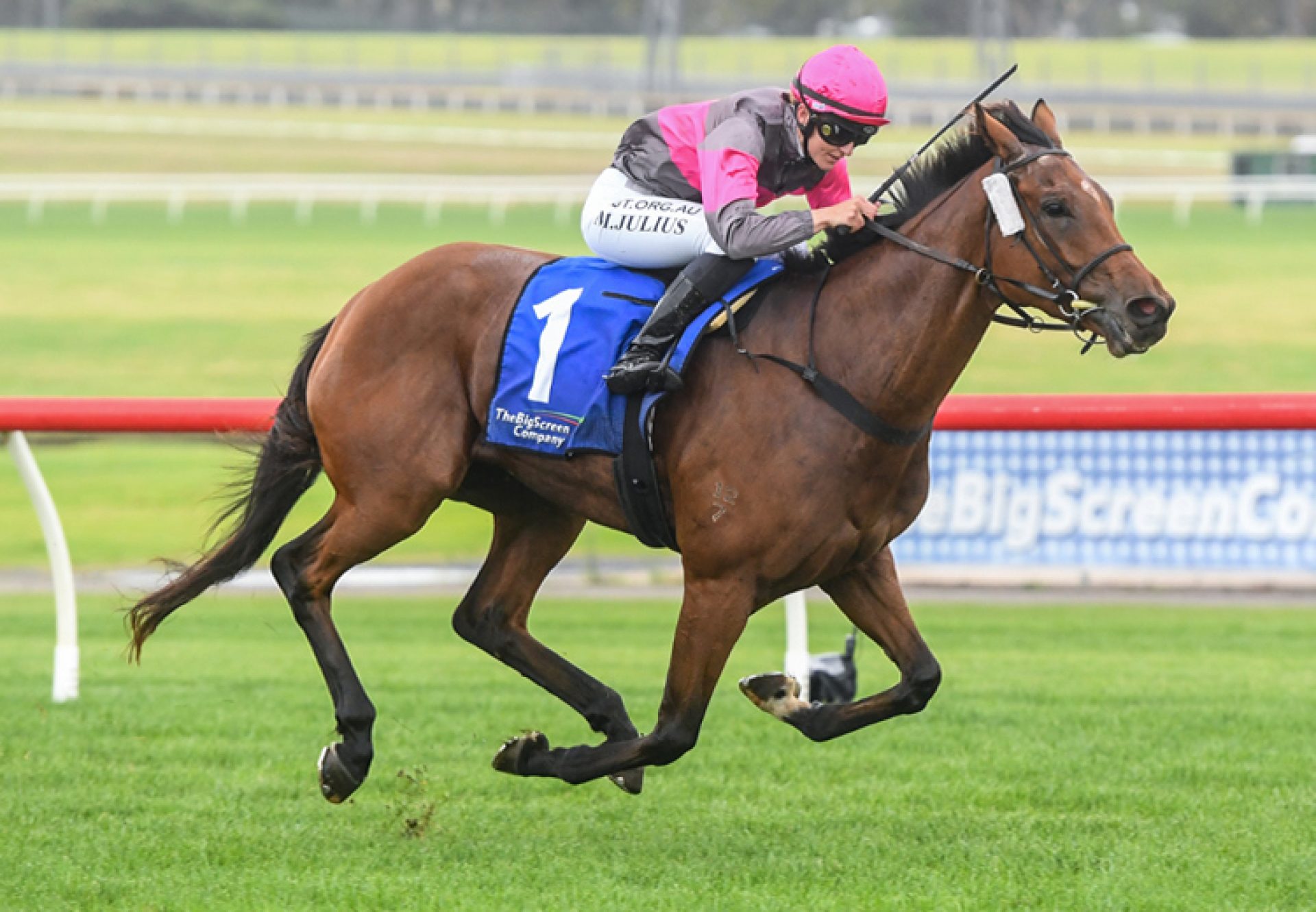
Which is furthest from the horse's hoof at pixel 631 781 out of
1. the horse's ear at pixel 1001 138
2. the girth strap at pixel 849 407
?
the horse's ear at pixel 1001 138

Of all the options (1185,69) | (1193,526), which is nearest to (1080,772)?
(1193,526)

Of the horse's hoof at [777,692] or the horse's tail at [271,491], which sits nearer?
the horse's hoof at [777,692]

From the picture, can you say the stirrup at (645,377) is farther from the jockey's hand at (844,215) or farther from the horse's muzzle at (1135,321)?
the horse's muzzle at (1135,321)

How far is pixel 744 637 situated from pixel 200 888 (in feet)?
15.7

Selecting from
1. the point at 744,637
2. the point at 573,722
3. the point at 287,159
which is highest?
the point at 573,722

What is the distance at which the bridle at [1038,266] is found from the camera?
395cm

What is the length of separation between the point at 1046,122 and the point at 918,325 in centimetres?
51

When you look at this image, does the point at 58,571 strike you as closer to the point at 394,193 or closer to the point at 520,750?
the point at 520,750

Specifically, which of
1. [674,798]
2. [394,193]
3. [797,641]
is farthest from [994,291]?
[394,193]

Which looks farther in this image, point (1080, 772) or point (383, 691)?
point (383, 691)

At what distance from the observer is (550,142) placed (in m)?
35.7

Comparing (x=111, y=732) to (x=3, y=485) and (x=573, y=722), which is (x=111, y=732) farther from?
(x=3, y=485)

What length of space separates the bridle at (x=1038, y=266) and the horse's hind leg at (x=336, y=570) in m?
1.48

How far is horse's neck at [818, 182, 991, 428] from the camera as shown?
4188 mm
